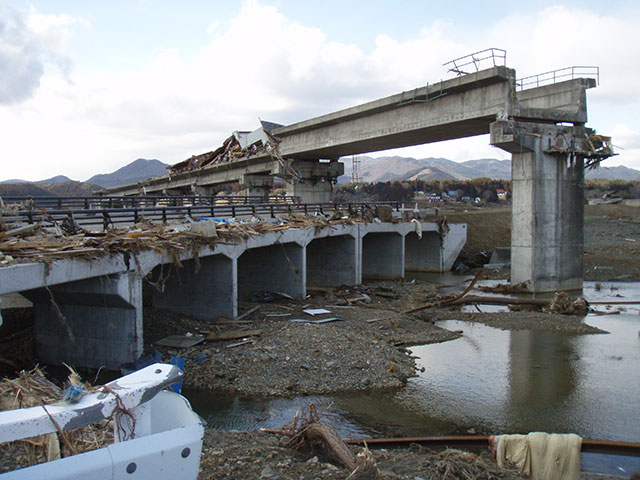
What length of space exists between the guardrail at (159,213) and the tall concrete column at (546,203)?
8840mm

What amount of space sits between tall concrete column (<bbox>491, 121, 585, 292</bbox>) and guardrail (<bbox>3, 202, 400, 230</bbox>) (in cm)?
884

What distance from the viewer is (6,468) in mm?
4312

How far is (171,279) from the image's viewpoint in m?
18.8

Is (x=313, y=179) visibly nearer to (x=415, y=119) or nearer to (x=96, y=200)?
(x=415, y=119)

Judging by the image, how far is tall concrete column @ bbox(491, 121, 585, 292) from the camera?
26469 mm

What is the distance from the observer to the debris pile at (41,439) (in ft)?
13.7

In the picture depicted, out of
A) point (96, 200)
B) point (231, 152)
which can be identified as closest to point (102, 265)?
point (96, 200)

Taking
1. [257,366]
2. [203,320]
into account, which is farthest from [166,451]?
[203,320]

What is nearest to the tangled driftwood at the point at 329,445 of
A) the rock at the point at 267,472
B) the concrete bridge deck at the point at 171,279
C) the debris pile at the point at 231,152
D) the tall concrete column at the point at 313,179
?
the rock at the point at 267,472

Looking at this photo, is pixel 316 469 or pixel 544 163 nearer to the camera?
pixel 316 469

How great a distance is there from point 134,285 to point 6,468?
358 inches

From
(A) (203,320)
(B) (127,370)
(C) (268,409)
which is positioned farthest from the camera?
(A) (203,320)

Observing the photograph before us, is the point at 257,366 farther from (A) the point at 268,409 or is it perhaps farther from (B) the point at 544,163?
(B) the point at 544,163

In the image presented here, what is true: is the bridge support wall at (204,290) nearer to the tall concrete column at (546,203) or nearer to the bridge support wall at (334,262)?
the bridge support wall at (334,262)
